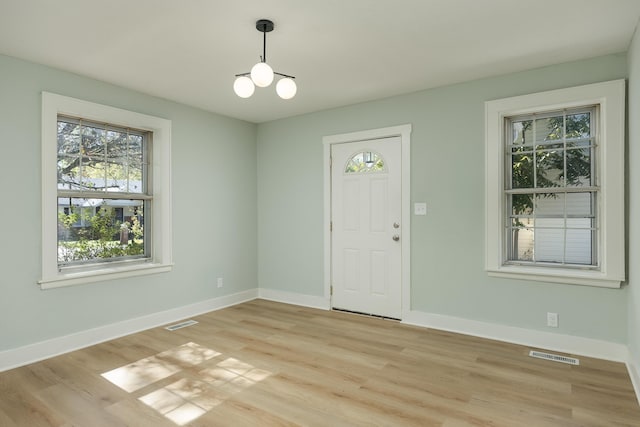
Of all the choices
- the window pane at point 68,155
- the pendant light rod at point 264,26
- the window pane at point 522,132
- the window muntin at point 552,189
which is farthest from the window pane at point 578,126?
the window pane at point 68,155

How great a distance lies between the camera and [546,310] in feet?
11.3

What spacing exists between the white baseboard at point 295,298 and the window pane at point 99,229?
1811mm

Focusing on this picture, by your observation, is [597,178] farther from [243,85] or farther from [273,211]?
[273,211]

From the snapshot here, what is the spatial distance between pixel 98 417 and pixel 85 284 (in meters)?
1.62

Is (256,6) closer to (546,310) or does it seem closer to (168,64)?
(168,64)

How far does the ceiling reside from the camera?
2.43m

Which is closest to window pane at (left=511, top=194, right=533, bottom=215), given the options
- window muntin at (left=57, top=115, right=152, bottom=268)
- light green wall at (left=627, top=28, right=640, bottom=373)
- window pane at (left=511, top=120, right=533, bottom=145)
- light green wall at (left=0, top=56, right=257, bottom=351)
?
window pane at (left=511, top=120, right=533, bottom=145)

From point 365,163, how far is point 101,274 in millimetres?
3039

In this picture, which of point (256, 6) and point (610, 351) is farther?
point (610, 351)

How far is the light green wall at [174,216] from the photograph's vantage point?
3.12m

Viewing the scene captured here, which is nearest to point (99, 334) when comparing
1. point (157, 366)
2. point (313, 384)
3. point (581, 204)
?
point (157, 366)

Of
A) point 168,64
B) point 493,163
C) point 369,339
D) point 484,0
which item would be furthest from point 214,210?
point 484,0

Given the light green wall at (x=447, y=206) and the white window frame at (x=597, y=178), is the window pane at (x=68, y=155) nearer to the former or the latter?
the light green wall at (x=447, y=206)

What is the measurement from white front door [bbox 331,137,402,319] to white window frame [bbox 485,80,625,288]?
3.20 ft
